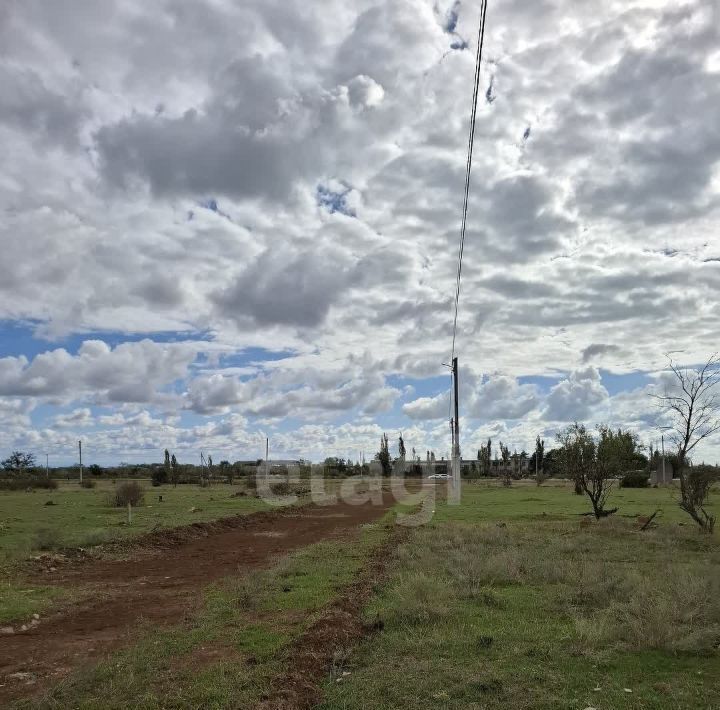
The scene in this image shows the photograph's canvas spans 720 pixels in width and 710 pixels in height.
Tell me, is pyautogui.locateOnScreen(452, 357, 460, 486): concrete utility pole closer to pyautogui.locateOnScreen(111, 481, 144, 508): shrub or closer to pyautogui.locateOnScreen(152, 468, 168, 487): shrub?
pyautogui.locateOnScreen(111, 481, 144, 508): shrub

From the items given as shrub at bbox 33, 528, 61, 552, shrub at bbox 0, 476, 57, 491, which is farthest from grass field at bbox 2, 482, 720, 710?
shrub at bbox 0, 476, 57, 491

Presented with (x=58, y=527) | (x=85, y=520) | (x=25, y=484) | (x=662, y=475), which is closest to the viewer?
(x=58, y=527)

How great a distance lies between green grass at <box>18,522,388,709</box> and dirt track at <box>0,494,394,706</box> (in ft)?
1.73

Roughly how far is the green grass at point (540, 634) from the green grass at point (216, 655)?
1.01 m

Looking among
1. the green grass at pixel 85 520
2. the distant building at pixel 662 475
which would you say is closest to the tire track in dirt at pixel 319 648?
the green grass at pixel 85 520

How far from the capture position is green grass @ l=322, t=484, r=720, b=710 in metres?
6.52

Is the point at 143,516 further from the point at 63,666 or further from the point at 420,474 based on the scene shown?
the point at 420,474

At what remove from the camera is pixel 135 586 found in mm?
13852

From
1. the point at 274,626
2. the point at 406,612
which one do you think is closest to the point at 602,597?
the point at 406,612

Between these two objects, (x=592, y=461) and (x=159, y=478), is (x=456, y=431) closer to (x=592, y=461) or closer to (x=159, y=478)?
(x=592, y=461)

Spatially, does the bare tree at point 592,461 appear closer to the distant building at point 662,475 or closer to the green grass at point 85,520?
the green grass at point 85,520

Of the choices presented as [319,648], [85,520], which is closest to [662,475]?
[85,520]

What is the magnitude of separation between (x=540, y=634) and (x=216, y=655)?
4.27 m

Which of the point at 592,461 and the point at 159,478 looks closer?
the point at 592,461
